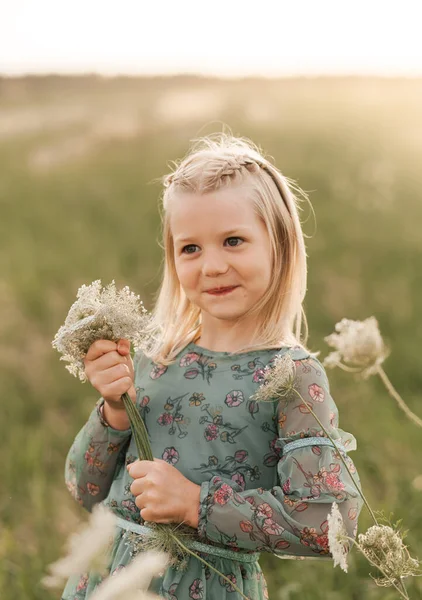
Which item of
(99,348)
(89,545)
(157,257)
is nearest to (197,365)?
(99,348)

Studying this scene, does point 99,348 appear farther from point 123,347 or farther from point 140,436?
point 140,436

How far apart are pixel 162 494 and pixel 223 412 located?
0.26 m

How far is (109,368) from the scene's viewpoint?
1.98 metres

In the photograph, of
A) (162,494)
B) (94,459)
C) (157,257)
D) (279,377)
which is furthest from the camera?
(157,257)

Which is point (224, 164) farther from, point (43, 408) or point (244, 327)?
point (43, 408)

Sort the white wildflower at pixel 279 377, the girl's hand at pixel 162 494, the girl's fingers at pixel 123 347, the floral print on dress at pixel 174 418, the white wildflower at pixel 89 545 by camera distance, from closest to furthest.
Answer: the white wildflower at pixel 89 545
the white wildflower at pixel 279 377
the girl's hand at pixel 162 494
the girl's fingers at pixel 123 347
the floral print on dress at pixel 174 418

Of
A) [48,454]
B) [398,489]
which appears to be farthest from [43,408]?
[398,489]

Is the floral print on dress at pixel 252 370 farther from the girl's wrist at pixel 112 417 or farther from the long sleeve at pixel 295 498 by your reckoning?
the girl's wrist at pixel 112 417

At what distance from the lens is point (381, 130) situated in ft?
31.1

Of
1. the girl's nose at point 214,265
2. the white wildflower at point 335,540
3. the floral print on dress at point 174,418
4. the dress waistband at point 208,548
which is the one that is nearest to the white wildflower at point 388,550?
the white wildflower at point 335,540

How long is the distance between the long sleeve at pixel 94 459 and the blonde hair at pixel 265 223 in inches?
8.2

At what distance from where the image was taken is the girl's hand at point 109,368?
6.43 ft

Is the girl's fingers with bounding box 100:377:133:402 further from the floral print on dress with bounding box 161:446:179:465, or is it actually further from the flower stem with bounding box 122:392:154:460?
the floral print on dress with bounding box 161:446:179:465

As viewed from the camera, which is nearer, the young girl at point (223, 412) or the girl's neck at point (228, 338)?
the young girl at point (223, 412)
